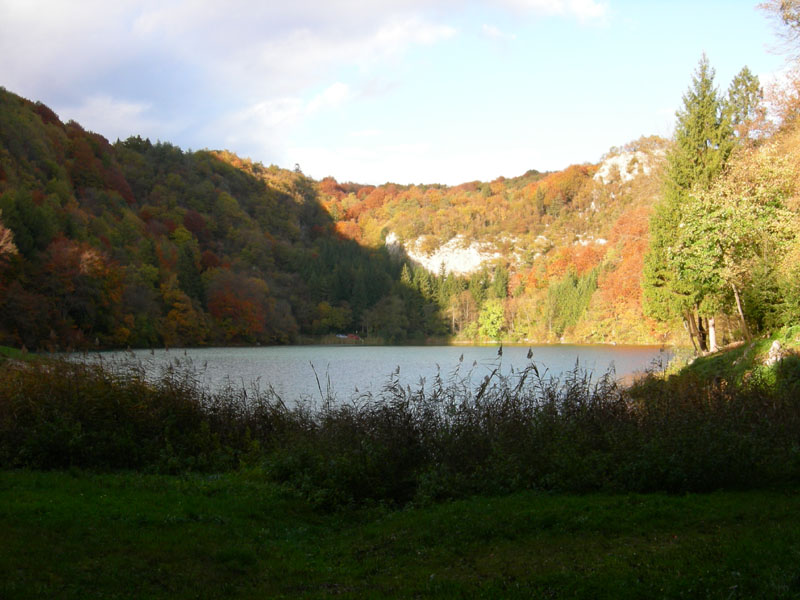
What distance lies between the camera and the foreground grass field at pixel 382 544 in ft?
17.0

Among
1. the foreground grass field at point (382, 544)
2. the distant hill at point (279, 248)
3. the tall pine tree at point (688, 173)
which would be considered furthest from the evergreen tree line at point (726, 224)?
the foreground grass field at point (382, 544)

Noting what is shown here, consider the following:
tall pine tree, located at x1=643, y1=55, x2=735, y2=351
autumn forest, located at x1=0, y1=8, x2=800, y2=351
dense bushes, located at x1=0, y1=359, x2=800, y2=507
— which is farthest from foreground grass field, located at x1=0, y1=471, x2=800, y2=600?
tall pine tree, located at x1=643, y1=55, x2=735, y2=351

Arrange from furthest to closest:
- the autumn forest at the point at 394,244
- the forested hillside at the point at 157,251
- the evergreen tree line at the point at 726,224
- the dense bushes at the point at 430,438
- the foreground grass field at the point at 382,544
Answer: the forested hillside at the point at 157,251 → the autumn forest at the point at 394,244 → the evergreen tree line at the point at 726,224 → the dense bushes at the point at 430,438 → the foreground grass field at the point at 382,544

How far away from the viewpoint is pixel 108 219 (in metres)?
74.0

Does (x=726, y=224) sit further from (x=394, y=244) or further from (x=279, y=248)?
(x=394, y=244)

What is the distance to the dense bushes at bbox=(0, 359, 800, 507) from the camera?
8.36 meters

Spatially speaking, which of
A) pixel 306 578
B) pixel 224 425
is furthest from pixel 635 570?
pixel 224 425

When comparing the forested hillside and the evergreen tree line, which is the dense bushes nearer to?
the forested hillside

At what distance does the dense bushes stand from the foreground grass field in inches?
20.4

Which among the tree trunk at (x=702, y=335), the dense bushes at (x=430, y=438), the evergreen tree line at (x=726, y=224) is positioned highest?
the evergreen tree line at (x=726, y=224)

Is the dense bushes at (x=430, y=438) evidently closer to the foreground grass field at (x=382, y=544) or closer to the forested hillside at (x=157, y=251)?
the foreground grass field at (x=382, y=544)

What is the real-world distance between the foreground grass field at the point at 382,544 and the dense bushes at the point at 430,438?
1.70ft

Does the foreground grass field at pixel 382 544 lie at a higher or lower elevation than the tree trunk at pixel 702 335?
lower

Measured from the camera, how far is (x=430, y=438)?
10.1 metres
